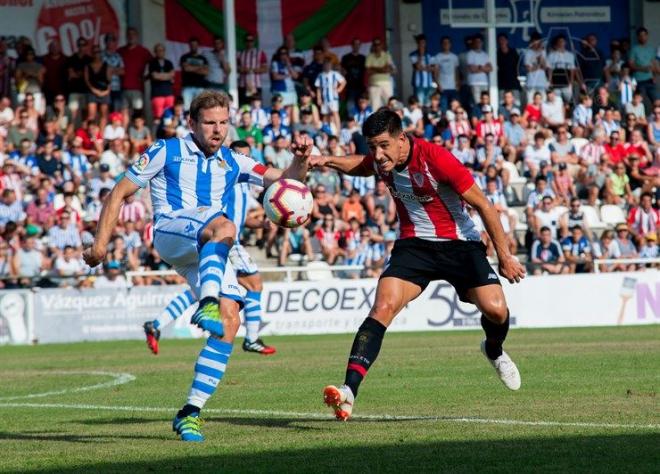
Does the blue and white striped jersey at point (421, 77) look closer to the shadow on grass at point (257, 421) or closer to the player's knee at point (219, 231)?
the shadow on grass at point (257, 421)

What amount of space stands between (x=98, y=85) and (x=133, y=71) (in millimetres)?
1035

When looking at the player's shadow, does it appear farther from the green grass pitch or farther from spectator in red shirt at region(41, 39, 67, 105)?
spectator in red shirt at region(41, 39, 67, 105)

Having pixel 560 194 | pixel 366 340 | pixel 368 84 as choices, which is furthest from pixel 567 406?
pixel 368 84

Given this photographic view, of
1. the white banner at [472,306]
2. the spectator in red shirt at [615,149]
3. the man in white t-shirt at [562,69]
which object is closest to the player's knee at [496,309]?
the white banner at [472,306]

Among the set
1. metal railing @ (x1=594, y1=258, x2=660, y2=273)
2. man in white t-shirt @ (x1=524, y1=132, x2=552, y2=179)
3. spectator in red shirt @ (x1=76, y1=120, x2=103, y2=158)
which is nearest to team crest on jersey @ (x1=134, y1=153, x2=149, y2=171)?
metal railing @ (x1=594, y1=258, x2=660, y2=273)

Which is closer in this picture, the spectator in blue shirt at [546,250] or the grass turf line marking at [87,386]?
the grass turf line marking at [87,386]

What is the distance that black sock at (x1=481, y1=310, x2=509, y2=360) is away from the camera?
33.3 ft

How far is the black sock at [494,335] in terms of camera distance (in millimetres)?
10148

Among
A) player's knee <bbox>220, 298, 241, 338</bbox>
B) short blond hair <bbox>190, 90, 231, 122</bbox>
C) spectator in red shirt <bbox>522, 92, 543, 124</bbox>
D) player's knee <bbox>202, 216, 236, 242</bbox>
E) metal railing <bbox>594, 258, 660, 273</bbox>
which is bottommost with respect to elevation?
metal railing <bbox>594, 258, 660, 273</bbox>

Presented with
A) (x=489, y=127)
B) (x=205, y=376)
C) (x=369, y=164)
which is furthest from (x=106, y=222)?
(x=489, y=127)

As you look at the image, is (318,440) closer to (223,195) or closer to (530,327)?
(223,195)

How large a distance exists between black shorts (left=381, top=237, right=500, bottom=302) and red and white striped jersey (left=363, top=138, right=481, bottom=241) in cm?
8

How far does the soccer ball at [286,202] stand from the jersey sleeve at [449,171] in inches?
36.1

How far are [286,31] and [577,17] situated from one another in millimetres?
8312
